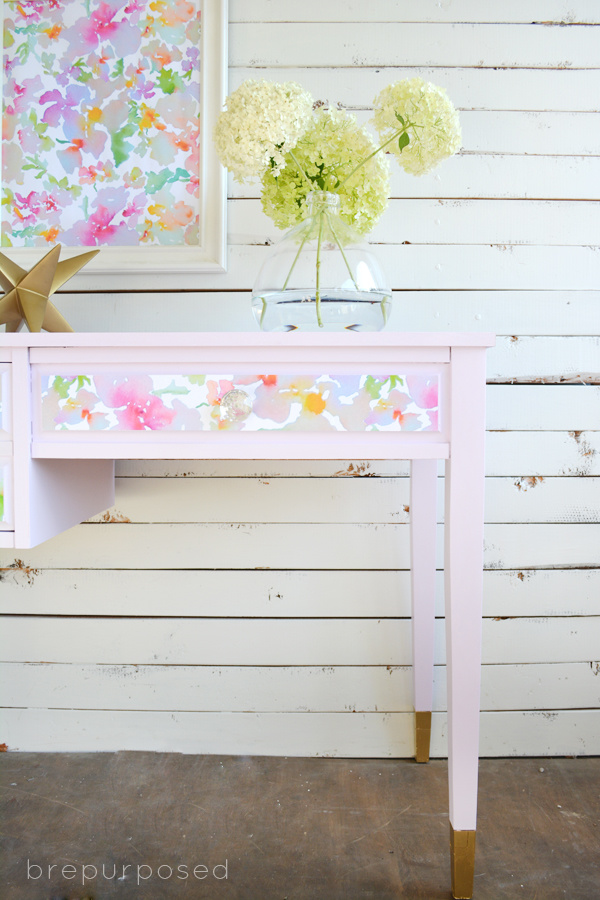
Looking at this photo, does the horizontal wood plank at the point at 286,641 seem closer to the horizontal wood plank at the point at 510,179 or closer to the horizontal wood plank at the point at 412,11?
the horizontal wood plank at the point at 510,179

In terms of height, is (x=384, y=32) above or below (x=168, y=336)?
above

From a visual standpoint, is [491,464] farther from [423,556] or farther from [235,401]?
[235,401]

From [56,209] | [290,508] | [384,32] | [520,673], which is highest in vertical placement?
[384,32]

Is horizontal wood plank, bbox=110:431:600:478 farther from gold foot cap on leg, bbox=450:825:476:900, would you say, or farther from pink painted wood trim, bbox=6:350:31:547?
gold foot cap on leg, bbox=450:825:476:900

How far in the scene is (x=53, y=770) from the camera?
1.18 m

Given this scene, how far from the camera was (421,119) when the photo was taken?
0.89 m

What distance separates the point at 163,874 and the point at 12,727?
0.55 meters

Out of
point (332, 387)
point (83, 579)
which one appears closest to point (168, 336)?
point (332, 387)

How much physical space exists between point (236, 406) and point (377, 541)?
0.55 meters

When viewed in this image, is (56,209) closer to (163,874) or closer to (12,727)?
(12,727)

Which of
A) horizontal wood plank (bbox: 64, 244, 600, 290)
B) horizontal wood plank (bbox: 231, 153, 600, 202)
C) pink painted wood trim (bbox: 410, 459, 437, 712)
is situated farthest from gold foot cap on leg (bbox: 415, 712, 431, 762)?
horizontal wood plank (bbox: 231, 153, 600, 202)

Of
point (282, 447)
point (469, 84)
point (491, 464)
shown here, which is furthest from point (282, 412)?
point (469, 84)

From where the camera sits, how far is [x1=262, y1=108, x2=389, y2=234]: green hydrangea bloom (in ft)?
3.04

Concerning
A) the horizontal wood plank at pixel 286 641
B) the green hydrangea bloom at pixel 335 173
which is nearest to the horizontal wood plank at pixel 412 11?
the green hydrangea bloom at pixel 335 173
